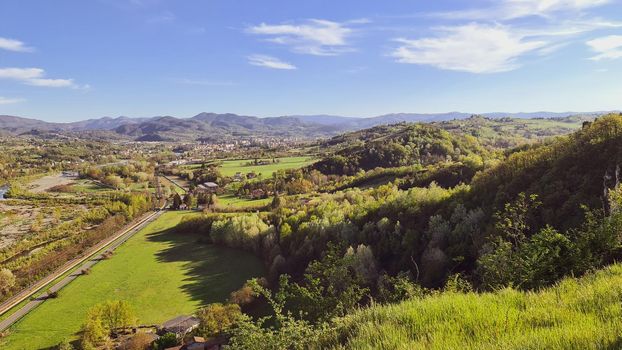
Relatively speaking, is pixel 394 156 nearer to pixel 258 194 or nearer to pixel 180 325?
pixel 258 194

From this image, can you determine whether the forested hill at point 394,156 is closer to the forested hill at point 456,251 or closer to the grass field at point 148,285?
the forested hill at point 456,251

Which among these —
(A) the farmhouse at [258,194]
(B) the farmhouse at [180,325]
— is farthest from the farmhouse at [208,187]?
(B) the farmhouse at [180,325]

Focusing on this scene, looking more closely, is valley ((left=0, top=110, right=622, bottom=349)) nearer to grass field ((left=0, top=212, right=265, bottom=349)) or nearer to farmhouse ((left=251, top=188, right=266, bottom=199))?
grass field ((left=0, top=212, right=265, bottom=349))

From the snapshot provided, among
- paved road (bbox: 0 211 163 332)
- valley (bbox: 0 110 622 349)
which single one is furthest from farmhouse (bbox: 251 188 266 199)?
paved road (bbox: 0 211 163 332)

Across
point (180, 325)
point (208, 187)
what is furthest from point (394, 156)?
point (180, 325)

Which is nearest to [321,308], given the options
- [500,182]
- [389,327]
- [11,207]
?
[389,327]

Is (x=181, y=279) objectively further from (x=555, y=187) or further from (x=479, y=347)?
(x=479, y=347)

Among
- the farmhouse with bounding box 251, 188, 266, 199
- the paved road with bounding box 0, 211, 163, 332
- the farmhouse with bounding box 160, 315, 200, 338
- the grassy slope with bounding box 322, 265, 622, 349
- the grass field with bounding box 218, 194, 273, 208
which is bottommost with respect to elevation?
the paved road with bounding box 0, 211, 163, 332
